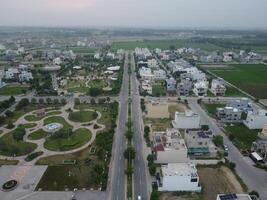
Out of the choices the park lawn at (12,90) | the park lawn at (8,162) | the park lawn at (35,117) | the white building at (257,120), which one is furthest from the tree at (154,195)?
the park lawn at (12,90)

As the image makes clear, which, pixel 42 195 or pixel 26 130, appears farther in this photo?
pixel 26 130

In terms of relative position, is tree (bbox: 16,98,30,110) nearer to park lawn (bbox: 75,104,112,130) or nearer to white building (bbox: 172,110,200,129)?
park lawn (bbox: 75,104,112,130)

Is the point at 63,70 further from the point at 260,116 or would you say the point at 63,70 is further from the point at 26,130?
the point at 260,116

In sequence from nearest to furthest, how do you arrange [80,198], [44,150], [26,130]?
[80,198] → [44,150] → [26,130]

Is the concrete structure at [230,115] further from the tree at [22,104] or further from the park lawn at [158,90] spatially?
the tree at [22,104]

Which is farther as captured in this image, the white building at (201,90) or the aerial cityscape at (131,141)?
the white building at (201,90)

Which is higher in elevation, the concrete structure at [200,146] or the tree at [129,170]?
the concrete structure at [200,146]

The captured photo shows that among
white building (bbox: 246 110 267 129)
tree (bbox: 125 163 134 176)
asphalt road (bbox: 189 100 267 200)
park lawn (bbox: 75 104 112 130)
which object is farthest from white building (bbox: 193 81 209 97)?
tree (bbox: 125 163 134 176)

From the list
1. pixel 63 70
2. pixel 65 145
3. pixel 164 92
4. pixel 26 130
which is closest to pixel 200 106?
pixel 164 92
